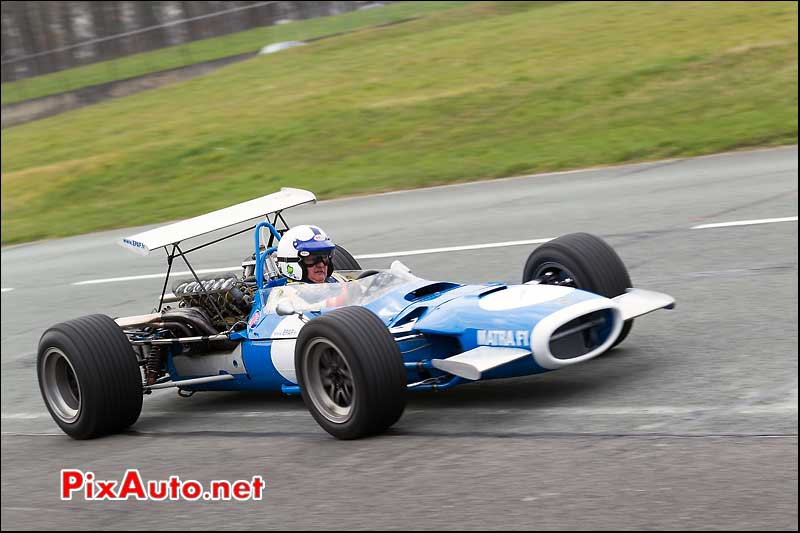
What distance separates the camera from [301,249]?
8156mm

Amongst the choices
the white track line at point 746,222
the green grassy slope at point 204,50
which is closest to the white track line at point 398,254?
the white track line at point 746,222

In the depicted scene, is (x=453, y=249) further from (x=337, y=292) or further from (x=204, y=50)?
(x=204, y=50)

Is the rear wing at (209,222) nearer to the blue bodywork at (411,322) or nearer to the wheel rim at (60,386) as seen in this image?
the blue bodywork at (411,322)

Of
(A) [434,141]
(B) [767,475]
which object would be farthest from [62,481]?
(A) [434,141]

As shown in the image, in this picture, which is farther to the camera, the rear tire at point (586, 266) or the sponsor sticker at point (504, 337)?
the rear tire at point (586, 266)

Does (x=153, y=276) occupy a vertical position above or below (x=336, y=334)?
below

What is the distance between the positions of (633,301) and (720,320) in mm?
1279

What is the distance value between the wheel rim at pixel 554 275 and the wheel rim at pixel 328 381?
66.7 inches

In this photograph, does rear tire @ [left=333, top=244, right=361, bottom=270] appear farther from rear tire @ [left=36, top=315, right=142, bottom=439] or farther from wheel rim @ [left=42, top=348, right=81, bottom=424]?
wheel rim @ [left=42, top=348, right=81, bottom=424]

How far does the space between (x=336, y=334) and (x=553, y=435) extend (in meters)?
1.31

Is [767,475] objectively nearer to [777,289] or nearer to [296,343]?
[296,343]

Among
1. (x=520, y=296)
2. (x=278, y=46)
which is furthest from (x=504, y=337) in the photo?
A: (x=278, y=46)

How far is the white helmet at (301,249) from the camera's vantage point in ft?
26.8

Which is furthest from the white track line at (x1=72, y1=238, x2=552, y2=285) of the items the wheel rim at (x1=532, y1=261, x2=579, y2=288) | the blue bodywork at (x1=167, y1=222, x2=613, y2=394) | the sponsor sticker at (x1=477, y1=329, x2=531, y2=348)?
the sponsor sticker at (x1=477, y1=329, x2=531, y2=348)
